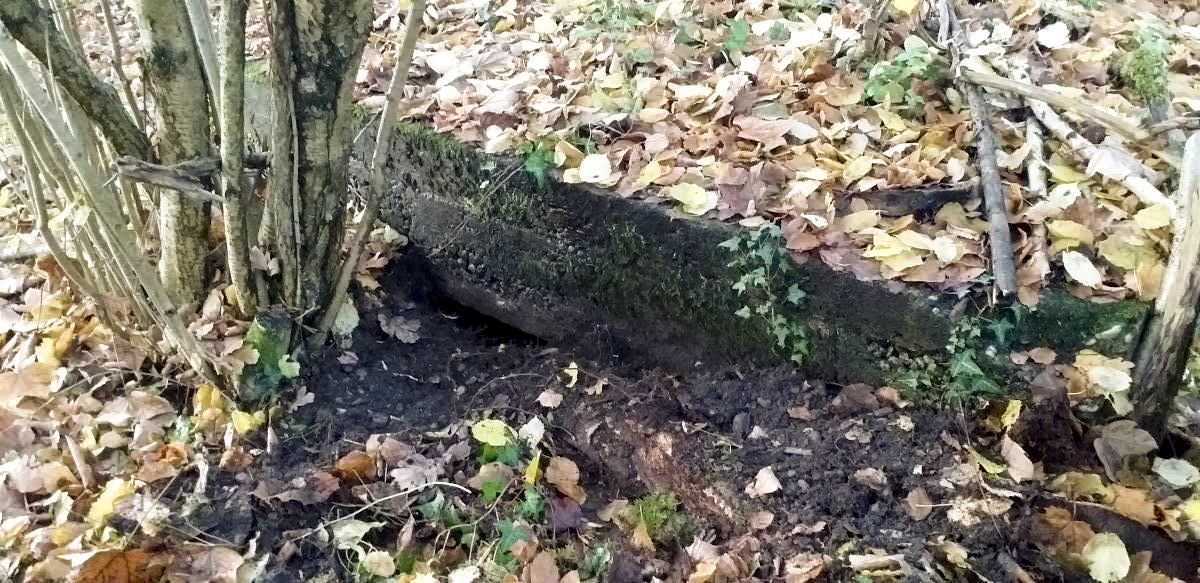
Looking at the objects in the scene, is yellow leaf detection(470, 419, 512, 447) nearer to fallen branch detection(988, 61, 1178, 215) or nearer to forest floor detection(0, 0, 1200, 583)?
forest floor detection(0, 0, 1200, 583)

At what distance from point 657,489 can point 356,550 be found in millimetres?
887

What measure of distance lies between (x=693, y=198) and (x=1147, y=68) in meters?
1.61

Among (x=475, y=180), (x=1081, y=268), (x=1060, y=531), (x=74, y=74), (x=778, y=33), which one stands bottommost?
(x=1060, y=531)

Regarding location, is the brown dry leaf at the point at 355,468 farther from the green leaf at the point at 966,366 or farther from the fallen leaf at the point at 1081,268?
the fallen leaf at the point at 1081,268

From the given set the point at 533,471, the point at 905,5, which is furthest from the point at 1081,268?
the point at 533,471

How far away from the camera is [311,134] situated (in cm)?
231

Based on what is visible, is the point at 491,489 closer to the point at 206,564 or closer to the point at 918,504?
the point at 206,564

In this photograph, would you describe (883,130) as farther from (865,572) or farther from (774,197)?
(865,572)

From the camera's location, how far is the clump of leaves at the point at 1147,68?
262 cm

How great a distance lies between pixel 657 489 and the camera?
2.39 m

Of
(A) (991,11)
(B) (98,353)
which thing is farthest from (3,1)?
(A) (991,11)

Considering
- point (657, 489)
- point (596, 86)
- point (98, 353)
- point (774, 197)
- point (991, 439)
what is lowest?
point (657, 489)

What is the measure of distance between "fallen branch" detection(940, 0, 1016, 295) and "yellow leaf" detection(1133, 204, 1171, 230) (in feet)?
1.14

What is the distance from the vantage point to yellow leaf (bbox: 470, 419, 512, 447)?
2.45 metres
